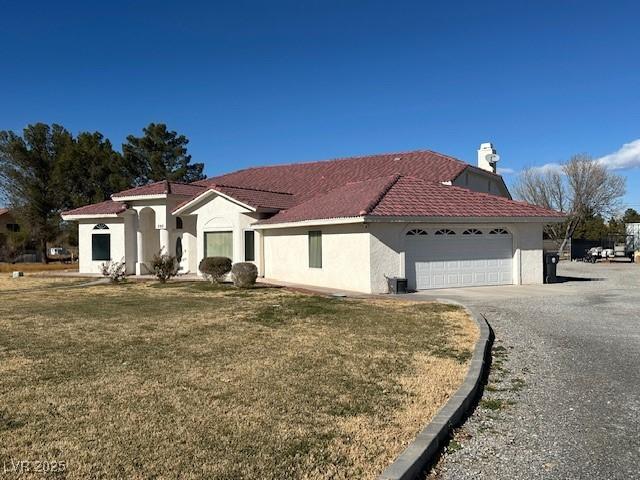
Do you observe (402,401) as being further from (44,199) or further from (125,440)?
(44,199)

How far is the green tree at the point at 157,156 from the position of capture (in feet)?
155

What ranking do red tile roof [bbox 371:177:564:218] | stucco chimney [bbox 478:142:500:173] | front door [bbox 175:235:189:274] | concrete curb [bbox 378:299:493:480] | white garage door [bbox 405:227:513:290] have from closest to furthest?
concrete curb [bbox 378:299:493:480]
red tile roof [bbox 371:177:564:218]
white garage door [bbox 405:227:513:290]
front door [bbox 175:235:189:274]
stucco chimney [bbox 478:142:500:173]

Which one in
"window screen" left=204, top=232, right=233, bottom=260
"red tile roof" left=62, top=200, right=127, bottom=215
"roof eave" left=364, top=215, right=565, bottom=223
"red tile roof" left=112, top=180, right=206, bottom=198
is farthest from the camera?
"red tile roof" left=62, top=200, right=127, bottom=215

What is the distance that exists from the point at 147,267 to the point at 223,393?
22.2 m

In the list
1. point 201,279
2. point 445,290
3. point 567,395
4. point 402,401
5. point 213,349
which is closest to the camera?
point 402,401

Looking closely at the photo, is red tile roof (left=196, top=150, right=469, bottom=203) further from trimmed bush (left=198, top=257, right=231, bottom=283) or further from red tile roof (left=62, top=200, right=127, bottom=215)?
red tile roof (left=62, top=200, right=127, bottom=215)

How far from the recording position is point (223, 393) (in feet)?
19.7

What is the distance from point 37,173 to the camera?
4566cm

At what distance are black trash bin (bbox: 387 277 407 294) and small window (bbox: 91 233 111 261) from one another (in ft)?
57.5

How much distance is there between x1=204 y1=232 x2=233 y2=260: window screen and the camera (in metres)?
23.7

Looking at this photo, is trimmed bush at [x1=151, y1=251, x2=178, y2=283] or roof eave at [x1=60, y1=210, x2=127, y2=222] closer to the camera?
trimmed bush at [x1=151, y1=251, x2=178, y2=283]

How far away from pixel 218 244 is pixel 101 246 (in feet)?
28.1

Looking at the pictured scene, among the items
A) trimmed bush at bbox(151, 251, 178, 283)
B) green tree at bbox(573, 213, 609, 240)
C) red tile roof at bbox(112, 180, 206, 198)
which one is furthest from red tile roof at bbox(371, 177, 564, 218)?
green tree at bbox(573, 213, 609, 240)

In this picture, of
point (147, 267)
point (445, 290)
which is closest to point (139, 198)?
point (147, 267)
